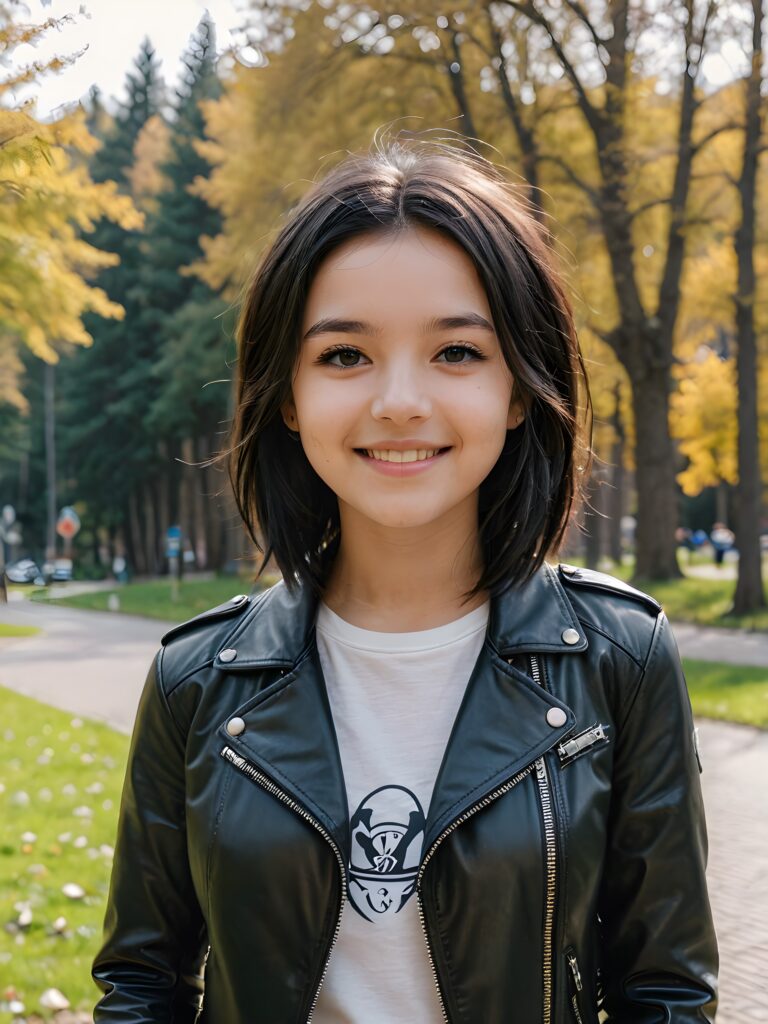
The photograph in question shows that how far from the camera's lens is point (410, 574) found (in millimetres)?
1761

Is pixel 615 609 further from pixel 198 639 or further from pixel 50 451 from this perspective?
pixel 50 451

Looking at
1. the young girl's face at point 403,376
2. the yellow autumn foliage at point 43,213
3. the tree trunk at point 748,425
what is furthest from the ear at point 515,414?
the tree trunk at point 748,425

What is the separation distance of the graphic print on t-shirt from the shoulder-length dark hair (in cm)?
38

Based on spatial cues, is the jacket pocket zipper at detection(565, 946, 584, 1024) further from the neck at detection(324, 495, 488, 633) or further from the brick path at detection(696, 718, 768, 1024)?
the brick path at detection(696, 718, 768, 1024)

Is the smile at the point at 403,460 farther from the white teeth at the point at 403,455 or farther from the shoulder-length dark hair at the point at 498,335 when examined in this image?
the shoulder-length dark hair at the point at 498,335

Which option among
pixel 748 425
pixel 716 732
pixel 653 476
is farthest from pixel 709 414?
pixel 716 732

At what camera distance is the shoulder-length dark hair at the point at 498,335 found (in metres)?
1.61

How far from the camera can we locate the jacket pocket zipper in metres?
1.48

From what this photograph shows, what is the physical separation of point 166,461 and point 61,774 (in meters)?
30.7

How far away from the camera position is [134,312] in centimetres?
3294

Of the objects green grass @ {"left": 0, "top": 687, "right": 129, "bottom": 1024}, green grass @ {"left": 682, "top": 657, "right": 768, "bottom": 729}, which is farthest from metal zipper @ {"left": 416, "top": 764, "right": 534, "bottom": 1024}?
green grass @ {"left": 682, "top": 657, "right": 768, "bottom": 729}

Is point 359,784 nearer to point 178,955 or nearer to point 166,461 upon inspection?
point 178,955

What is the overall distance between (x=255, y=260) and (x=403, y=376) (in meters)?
0.67

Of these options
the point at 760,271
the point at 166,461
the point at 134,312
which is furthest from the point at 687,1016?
the point at 166,461
